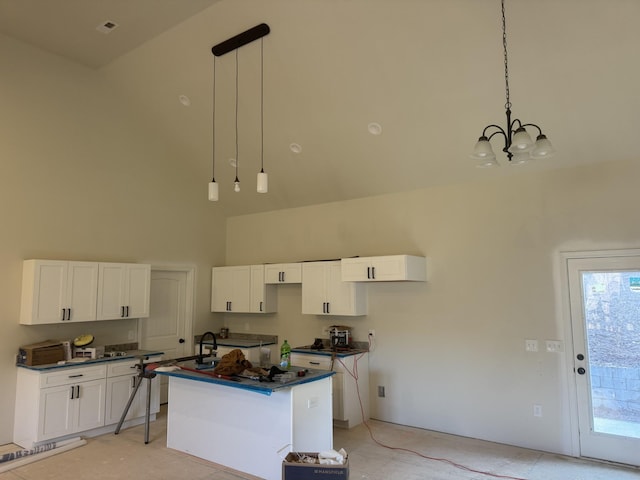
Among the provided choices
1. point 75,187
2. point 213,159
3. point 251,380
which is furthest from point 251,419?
point 213,159

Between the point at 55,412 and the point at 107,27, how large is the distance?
171 inches

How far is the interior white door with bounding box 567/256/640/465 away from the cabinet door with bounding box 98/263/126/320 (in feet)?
17.9

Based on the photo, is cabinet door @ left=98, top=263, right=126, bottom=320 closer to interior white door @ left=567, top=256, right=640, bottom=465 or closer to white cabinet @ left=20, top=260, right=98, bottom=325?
white cabinet @ left=20, top=260, right=98, bottom=325

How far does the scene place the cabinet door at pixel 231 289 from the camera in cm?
706

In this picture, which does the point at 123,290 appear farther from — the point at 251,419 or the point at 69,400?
the point at 251,419

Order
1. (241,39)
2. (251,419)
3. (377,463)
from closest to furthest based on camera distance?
(251,419) → (377,463) → (241,39)

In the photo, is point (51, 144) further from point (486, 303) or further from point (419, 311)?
point (486, 303)

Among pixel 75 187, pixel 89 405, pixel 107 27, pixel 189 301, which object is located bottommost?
pixel 89 405

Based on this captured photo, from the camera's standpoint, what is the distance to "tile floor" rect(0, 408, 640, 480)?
13.5 ft

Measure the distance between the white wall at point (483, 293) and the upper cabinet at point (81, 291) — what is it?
2777mm

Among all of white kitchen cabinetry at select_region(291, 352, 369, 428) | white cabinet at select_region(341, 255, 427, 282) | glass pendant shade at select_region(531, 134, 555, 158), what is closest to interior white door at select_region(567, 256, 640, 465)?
white cabinet at select_region(341, 255, 427, 282)

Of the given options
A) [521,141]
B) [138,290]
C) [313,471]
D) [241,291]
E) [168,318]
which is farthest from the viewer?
[241,291]

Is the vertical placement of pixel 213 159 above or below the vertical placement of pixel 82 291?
above

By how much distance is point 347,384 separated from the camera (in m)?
5.61
